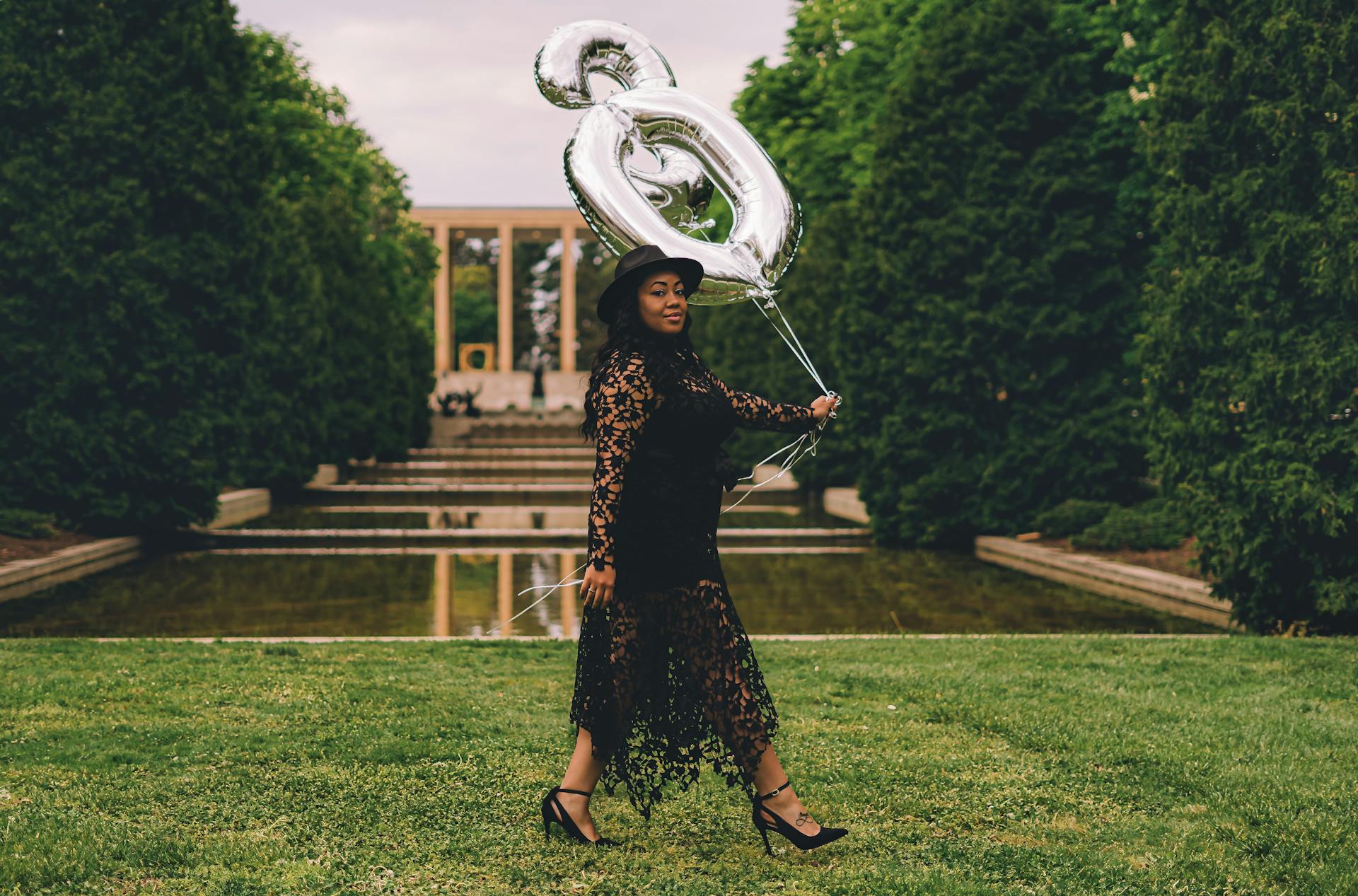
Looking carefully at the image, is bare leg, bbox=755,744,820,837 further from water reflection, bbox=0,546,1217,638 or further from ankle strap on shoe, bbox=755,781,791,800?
water reflection, bbox=0,546,1217,638

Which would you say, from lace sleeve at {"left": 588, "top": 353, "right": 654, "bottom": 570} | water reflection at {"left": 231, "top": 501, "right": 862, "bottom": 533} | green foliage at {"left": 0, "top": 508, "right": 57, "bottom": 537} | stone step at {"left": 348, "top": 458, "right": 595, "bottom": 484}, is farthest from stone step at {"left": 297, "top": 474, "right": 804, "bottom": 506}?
lace sleeve at {"left": 588, "top": 353, "right": 654, "bottom": 570}

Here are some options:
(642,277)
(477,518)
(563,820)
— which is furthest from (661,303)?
(477,518)

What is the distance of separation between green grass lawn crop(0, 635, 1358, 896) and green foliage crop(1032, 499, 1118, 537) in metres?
6.49

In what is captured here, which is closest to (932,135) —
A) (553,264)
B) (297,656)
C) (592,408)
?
(297,656)

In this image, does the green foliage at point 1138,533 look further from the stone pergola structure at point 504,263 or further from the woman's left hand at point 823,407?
the stone pergola structure at point 504,263

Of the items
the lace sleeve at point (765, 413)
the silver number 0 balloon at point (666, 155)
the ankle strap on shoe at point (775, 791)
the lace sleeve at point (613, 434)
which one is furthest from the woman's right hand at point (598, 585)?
the silver number 0 balloon at point (666, 155)

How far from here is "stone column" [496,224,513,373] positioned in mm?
59594

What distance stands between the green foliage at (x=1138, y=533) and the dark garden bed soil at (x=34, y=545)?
10.7 meters

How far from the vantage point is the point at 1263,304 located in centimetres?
897

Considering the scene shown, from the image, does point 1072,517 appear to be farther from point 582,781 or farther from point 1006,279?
point 582,781

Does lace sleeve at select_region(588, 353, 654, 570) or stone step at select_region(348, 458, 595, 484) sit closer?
lace sleeve at select_region(588, 353, 654, 570)

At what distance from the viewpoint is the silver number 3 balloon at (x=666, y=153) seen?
4.74 m

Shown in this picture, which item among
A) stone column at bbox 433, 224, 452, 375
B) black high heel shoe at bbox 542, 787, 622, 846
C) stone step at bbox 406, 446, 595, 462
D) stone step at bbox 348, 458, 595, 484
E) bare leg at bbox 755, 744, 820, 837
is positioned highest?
stone column at bbox 433, 224, 452, 375

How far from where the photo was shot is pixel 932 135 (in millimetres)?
14883
